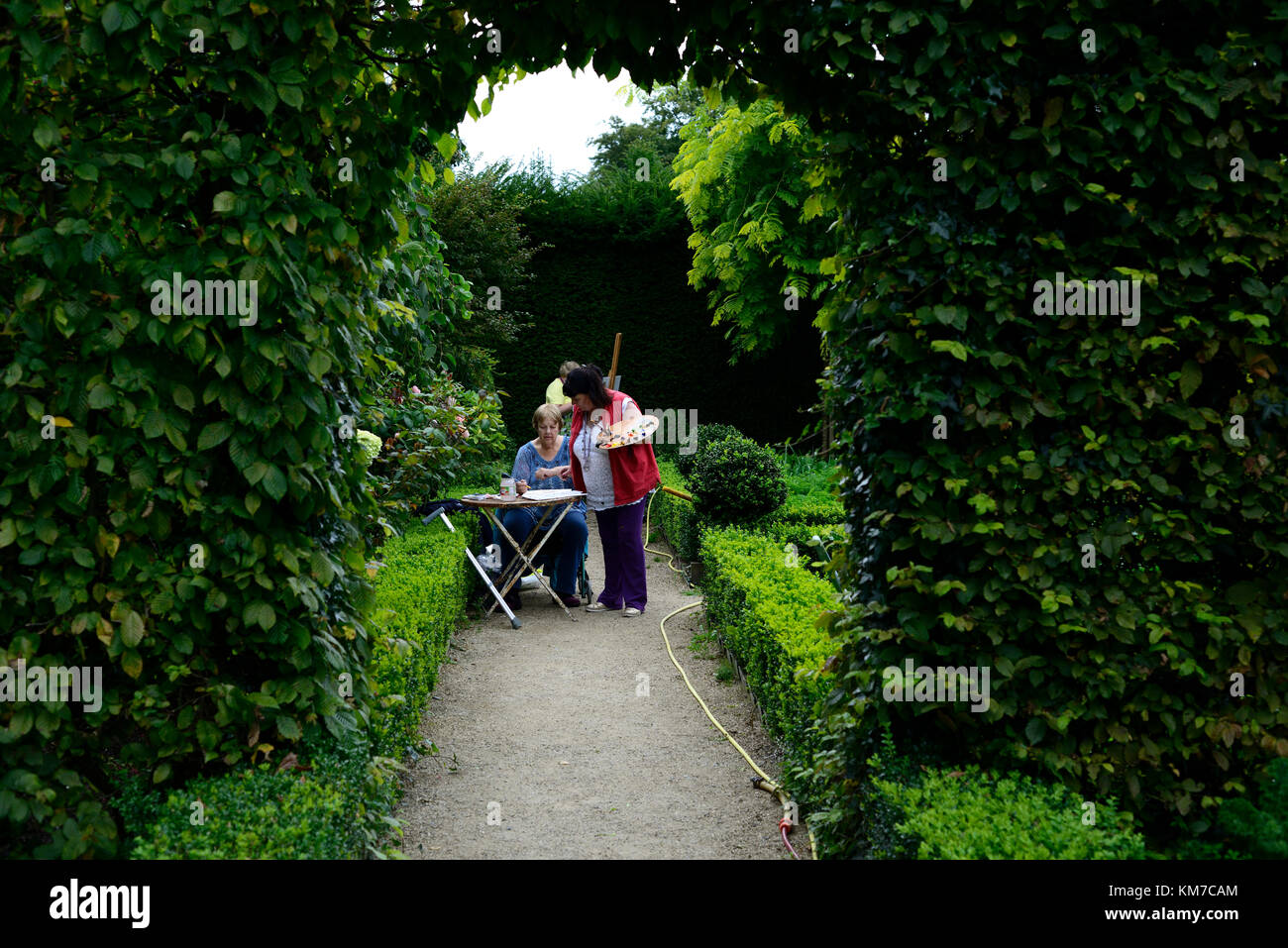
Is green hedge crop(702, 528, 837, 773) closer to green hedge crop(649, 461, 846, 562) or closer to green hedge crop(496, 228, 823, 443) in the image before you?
green hedge crop(649, 461, 846, 562)

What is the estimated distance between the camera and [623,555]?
27.6 ft

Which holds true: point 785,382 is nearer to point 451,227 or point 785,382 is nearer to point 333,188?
point 451,227

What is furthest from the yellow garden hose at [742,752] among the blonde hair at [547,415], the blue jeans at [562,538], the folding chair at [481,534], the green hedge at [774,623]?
the blonde hair at [547,415]

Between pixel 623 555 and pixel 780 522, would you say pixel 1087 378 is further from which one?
pixel 780 522

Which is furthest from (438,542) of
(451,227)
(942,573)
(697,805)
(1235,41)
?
(451,227)

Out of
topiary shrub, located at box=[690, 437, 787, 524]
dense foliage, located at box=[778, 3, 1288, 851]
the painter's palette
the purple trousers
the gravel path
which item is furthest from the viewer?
topiary shrub, located at box=[690, 437, 787, 524]

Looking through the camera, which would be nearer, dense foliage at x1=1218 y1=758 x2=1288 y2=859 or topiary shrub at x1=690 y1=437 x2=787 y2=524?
dense foliage at x1=1218 y1=758 x2=1288 y2=859

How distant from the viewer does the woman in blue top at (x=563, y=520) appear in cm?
847

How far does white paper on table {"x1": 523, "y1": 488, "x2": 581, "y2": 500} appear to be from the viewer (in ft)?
25.8

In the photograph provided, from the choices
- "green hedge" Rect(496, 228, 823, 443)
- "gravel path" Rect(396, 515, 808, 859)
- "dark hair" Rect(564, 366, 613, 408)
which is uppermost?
"green hedge" Rect(496, 228, 823, 443)

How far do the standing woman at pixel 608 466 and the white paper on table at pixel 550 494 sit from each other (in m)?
0.15

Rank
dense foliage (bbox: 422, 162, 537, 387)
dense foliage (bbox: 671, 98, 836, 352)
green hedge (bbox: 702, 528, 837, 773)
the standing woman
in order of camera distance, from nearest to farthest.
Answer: green hedge (bbox: 702, 528, 837, 773) < the standing woman < dense foliage (bbox: 671, 98, 836, 352) < dense foliage (bbox: 422, 162, 537, 387)

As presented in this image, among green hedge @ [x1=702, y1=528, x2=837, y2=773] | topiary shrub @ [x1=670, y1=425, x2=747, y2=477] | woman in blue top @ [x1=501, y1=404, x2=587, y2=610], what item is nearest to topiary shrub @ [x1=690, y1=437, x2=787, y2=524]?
green hedge @ [x1=702, y1=528, x2=837, y2=773]

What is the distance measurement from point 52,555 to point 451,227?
12.0 meters
